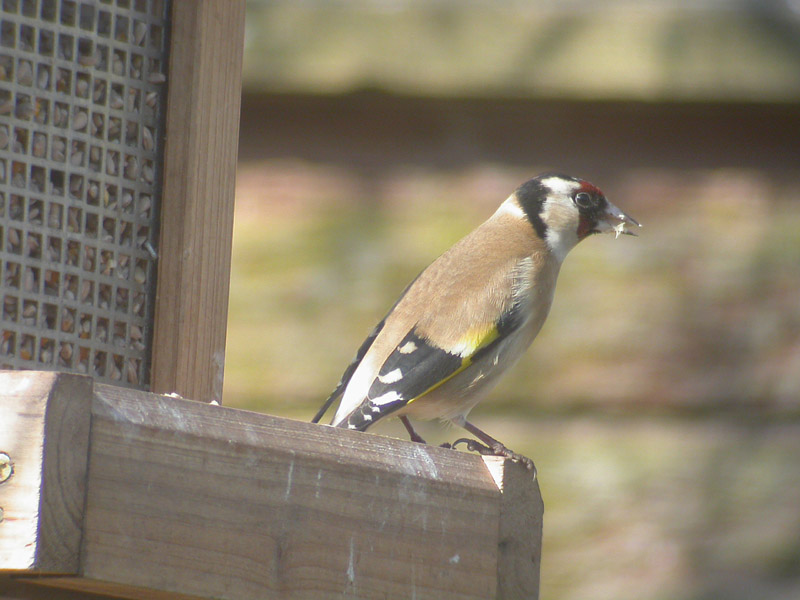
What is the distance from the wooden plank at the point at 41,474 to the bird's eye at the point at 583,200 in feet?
8.56

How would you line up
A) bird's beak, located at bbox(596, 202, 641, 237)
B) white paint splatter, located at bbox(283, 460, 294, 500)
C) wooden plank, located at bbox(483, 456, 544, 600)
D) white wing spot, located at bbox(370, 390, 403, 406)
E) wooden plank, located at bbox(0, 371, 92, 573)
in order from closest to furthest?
wooden plank, located at bbox(0, 371, 92, 573)
white paint splatter, located at bbox(283, 460, 294, 500)
wooden plank, located at bbox(483, 456, 544, 600)
white wing spot, located at bbox(370, 390, 403, 406)
bird's beak, located at bbox(596, 202, 641, 237)

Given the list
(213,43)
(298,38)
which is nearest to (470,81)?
(298,38)

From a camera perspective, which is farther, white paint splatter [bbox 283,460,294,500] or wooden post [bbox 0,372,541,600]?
white paint splatter [bbox 283,460,294,500]

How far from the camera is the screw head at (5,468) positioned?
1.82m

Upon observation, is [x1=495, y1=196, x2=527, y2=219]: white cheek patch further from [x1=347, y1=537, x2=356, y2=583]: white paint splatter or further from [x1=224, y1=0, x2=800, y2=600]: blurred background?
[x1=347, y1=537, x2=356, y2=583]: white paint splatter

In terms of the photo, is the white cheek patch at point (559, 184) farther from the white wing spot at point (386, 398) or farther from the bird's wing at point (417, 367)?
the white wing spot at point (386, 398)

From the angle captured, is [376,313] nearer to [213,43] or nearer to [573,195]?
[573,195]

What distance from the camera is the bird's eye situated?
430cm

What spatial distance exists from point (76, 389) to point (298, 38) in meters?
2.79

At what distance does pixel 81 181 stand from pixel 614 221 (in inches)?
80.0

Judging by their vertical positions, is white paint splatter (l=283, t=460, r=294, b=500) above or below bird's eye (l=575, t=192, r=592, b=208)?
below

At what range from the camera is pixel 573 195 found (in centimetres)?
434

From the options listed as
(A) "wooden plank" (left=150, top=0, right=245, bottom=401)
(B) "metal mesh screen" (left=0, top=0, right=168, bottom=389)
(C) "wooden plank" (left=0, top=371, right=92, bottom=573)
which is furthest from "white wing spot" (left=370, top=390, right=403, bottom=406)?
(C) "wooden plank" (left=0, top=371, right=92, bottom=573)

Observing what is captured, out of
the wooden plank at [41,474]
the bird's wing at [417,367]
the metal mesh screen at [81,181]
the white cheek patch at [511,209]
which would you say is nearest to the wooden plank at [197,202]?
the metal mesh screen at [81,181]
